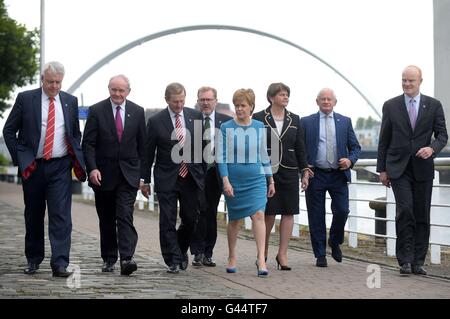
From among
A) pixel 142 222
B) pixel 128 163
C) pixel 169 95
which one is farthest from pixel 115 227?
pixel 142 222

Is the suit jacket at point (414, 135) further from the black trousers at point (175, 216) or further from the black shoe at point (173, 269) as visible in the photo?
the black shoe at point (173, 269)

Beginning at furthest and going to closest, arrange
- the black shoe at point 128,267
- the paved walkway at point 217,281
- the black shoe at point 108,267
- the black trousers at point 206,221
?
the black trousers at point 206,221, the black shoe at point 108,267, the black shoe at point 128,267, the paved walkway at point 217,281

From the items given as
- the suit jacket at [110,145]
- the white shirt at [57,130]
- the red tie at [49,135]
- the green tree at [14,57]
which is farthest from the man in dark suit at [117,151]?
the green tree at [14,57]

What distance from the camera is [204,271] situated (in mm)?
10336

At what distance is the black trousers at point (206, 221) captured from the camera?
436 inches

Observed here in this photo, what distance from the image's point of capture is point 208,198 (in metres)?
11.1

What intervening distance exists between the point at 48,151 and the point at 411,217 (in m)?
3.45

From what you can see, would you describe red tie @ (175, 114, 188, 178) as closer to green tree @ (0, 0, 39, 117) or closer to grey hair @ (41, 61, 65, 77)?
grey hair @ (41, 61, 65, 77)

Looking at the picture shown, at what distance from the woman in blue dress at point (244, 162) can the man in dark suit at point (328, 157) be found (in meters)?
1.21

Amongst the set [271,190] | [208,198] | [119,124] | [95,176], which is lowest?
[208,198]

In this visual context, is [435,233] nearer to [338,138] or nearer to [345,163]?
[345,163]

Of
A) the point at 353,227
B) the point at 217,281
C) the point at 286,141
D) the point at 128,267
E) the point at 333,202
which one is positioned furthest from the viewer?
the point at 353,227

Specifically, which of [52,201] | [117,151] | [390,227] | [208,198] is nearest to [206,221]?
A: [208,198]

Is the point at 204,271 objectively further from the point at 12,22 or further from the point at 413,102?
the point at 12,22
